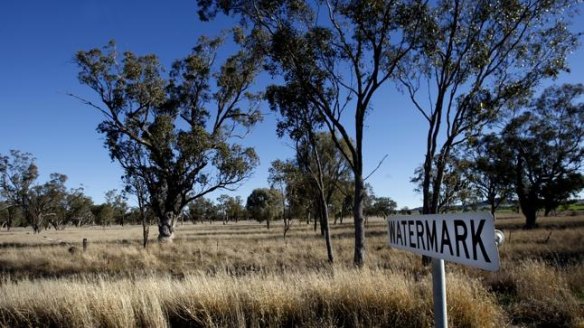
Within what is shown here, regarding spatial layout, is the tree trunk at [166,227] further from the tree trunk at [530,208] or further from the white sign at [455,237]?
the tree trunk at [530,208]

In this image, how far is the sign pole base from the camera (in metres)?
2.99

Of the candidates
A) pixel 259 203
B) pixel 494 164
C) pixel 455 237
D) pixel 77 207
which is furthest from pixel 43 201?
pixel 455 237

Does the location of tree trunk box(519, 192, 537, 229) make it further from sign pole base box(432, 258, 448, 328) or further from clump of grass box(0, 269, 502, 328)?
sign pole base box(432, 258, 448, 328)

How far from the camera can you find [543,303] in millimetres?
6246

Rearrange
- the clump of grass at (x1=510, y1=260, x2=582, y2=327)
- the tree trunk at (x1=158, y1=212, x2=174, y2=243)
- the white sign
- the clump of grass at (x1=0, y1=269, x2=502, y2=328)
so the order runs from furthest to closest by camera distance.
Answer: the tree trunk at (x1=158, y1=212, x2=174, y2=243) → the clump of grass at (x1=510, y1=260, x2=582, y2=327) → the clump of grass at (x1=0, y1=269, x2=502, y2=328) → the white sign

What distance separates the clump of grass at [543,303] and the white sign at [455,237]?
140 inches

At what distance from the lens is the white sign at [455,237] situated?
7.63 ft

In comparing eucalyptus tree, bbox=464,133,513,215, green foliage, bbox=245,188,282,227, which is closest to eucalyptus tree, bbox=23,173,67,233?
green foliage, bbox=245,188,282,227

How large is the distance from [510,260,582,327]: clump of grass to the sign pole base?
3.55m

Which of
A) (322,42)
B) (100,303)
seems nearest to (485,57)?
(322,42)

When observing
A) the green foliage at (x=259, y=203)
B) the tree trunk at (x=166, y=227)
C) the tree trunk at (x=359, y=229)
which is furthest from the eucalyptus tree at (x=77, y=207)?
the tree trunk at (x=359, y=229)

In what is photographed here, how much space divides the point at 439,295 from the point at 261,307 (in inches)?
116

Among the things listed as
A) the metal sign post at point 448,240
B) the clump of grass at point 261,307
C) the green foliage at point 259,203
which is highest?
the green foliage at point 259,203

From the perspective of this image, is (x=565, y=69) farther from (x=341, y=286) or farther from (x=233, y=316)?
(x=233, y=316)
